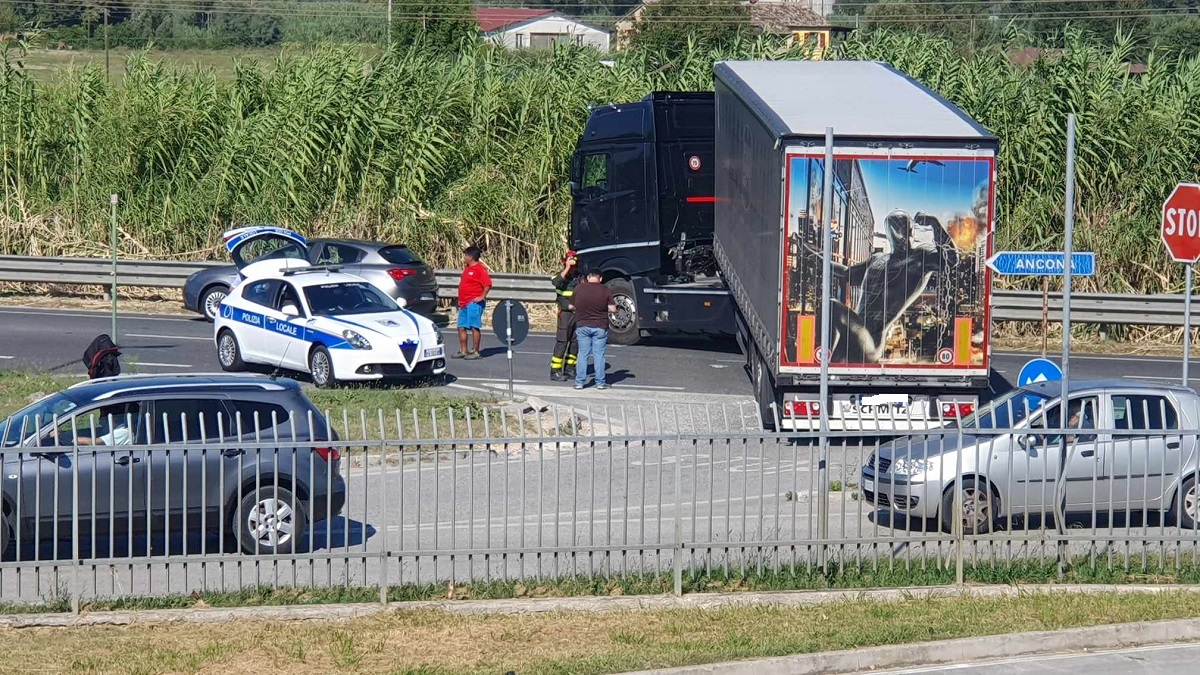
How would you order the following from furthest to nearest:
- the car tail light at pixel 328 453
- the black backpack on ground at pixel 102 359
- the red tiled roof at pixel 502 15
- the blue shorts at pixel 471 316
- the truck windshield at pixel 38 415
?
the red tiled roof at pixel 502 15
the blue shorts at pixel 471 316
the black backpack on ground at pixel 102 359
the truck windshield at pixel 38 415
the car tail light at pixel 328 453

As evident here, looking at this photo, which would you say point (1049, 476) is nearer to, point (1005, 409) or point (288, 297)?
point (1005, 409)

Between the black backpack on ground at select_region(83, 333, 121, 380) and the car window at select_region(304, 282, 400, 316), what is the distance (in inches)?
136

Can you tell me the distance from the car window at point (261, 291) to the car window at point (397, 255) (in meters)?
4.70

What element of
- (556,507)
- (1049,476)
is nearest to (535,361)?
(1049,476)

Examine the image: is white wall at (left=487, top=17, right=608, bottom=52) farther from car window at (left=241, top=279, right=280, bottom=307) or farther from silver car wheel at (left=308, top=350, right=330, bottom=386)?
silver car wheel at (left=308, top=350, right=330, bottom=386)

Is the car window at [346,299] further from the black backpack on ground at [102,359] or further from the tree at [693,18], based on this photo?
the tree at [693,18]

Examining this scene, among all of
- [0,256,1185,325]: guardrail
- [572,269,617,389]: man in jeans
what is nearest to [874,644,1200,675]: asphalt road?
[572,269,617,389]: man in jeans

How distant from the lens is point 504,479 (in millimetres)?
10344

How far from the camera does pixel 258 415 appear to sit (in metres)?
12.1

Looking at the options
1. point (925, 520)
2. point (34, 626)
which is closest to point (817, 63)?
point (925, 520)

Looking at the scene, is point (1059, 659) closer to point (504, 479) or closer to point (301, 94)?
point (504, 479)

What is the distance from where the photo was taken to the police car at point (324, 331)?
19438 mm

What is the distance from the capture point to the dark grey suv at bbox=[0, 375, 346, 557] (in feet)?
32.5

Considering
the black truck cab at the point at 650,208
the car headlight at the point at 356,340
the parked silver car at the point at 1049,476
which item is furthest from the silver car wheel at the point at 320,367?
the parked silver car at the point at 1049,476
